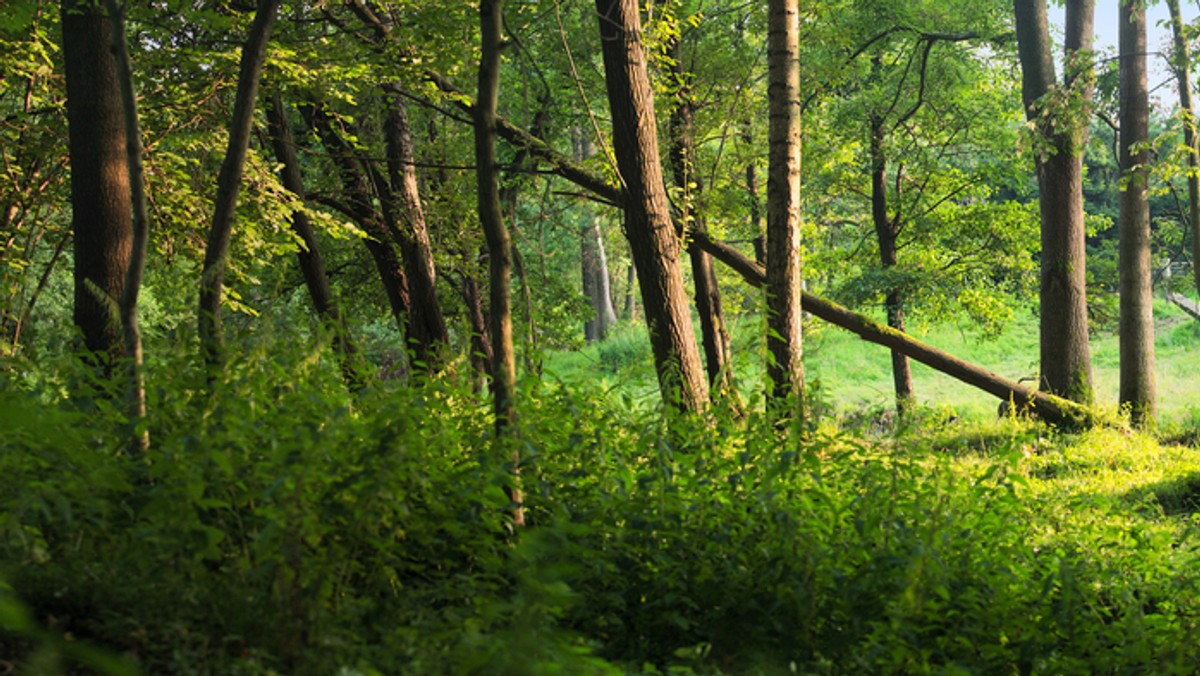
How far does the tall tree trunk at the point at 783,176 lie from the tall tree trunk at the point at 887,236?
949cm

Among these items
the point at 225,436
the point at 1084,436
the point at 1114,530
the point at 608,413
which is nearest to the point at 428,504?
the point at 225,436

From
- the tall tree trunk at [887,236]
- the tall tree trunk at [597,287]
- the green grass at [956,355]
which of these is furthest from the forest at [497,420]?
the tall tree trunk at [597,287]

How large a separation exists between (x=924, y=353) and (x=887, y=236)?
775 cm

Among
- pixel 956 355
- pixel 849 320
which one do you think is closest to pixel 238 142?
pixel 849 320

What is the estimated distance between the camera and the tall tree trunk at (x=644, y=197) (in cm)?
724

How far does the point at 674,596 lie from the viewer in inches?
144

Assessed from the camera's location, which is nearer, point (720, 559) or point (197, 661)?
point (197, 661)

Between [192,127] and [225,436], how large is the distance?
746 cm

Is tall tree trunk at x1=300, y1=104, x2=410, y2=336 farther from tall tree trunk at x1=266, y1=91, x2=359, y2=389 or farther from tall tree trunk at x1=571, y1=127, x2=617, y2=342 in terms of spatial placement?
tall tree trunk at x1=571, y1=127, x2=617, y2=342

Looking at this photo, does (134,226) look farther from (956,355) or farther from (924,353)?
(956,355)

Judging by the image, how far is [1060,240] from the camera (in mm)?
12234

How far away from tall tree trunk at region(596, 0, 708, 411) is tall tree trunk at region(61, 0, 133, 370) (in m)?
3.43

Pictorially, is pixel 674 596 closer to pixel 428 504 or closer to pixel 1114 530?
pixel 428 504

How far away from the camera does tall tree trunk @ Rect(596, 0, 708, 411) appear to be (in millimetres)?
7242
